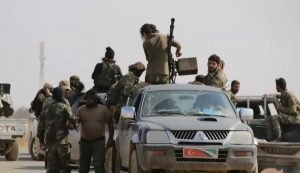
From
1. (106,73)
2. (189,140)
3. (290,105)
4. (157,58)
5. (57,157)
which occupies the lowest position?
(57,157)

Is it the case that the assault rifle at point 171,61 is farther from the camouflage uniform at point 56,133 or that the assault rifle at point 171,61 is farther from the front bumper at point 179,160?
the front bumper at point 179,160

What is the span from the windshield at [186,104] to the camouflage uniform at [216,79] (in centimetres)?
234

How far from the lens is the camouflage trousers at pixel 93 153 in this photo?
1694 centimetres

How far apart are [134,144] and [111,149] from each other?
2.87 meters

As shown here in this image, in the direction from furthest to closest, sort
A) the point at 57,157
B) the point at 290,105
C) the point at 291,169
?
the point at 290,105 < the point at 57,157 < the point at 291,169

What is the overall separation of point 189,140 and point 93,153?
151 inches

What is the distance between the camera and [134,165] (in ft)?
46.2

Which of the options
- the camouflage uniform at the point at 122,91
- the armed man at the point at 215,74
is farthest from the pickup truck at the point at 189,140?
the armed man at the point at 215,74

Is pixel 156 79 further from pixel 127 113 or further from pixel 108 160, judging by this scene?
pixel 127 113

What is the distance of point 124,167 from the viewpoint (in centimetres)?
1528

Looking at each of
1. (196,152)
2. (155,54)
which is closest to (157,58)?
(155,54)

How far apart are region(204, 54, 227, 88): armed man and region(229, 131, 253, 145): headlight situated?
362 centimetres

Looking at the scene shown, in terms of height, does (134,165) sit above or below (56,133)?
below

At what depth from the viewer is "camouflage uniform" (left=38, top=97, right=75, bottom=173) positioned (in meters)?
17.4
